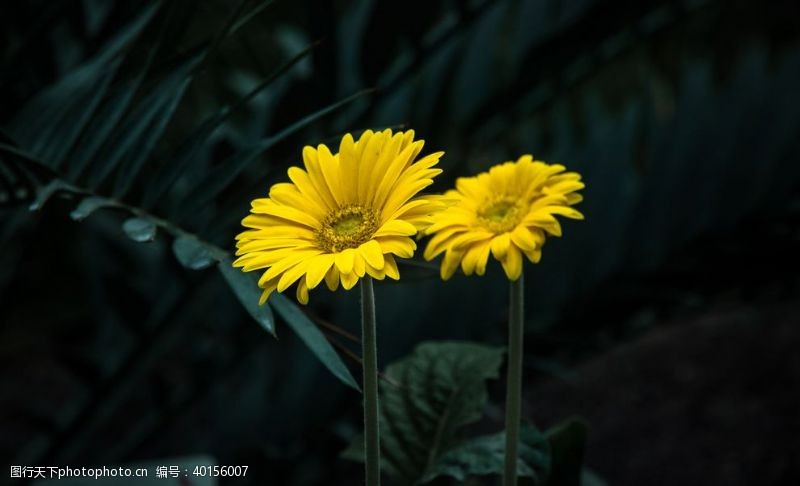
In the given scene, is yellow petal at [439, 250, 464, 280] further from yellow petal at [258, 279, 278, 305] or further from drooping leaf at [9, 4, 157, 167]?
drooping leaf at [9, 4, 157, 167]

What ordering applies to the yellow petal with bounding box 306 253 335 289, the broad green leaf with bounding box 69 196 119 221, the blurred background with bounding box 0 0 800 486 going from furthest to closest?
1. the blurred background with bounding box 0 0 800 486
2. the broad green leaf with bounding box 69 196 119 221
3. the yellow petal with bounding box 306 253 335 289

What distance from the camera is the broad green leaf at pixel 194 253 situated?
311 mm

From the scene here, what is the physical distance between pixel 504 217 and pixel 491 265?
345 mm

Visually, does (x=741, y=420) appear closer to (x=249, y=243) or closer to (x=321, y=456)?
(x=321, y=456)

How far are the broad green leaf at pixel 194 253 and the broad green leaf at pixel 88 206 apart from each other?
4 cm

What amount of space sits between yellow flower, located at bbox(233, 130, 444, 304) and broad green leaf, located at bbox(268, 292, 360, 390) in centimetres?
3

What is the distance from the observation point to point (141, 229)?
34 centimetres

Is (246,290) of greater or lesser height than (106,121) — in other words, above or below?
below

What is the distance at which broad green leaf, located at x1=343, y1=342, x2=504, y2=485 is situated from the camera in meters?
0.40

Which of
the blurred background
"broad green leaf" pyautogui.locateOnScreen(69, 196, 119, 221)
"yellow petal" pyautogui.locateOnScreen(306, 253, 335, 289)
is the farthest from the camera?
the blurred background

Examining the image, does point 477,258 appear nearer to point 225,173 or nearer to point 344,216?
point 344,216

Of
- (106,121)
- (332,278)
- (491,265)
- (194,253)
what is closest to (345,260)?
(332,278)

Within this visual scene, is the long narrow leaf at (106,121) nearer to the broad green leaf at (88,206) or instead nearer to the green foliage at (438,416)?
the broad green leaf at (88,206)

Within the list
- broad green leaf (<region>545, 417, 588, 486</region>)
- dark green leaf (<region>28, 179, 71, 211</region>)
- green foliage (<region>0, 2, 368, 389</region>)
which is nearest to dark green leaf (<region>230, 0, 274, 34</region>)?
green foliage (<region>0, 2, 368, 389</region>)
